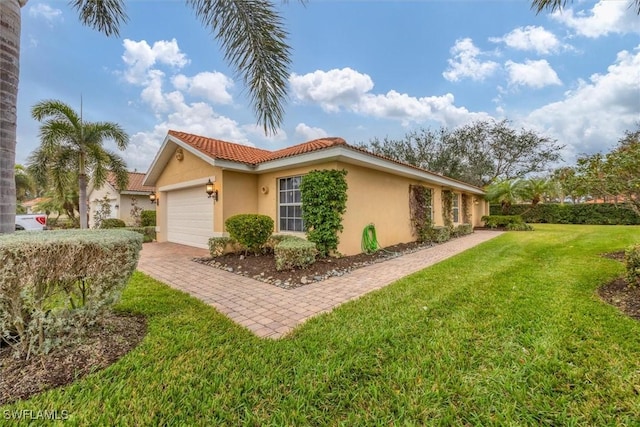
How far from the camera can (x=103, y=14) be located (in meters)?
5.65

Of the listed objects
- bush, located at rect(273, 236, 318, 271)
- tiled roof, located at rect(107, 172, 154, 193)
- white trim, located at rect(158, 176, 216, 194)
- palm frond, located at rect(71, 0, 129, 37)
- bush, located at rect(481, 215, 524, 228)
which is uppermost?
palm frond, located at rect(71, 0, 129, 37)

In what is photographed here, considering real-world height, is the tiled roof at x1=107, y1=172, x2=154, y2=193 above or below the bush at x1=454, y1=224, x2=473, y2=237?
above

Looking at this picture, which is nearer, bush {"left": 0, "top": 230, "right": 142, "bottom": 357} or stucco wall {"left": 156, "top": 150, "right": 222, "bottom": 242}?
bush {"left": 0, "top": 230, "right": 142, "bottom": 357}

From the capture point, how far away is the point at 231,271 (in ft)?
24.1

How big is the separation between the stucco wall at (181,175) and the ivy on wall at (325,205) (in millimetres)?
3767

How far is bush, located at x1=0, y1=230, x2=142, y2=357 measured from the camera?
259 cm

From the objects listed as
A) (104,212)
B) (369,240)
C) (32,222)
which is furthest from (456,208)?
(32,222)

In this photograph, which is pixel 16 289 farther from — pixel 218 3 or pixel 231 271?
pixel 218 3

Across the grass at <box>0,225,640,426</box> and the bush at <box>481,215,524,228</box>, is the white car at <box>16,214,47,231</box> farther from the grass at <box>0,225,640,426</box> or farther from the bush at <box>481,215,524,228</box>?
the bush at <box>481,215,524,228</box>

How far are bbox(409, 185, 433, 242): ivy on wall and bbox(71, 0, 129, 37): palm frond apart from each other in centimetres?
1106

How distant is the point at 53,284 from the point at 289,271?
15.1 feet

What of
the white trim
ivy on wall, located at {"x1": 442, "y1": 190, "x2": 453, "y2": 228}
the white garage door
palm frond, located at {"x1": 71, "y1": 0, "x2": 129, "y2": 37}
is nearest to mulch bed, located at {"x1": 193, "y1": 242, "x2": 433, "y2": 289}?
the white garage door

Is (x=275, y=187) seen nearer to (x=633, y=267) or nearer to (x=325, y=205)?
(x=325, y=205)

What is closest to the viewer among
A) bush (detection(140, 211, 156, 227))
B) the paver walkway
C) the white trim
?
the paver walkway
